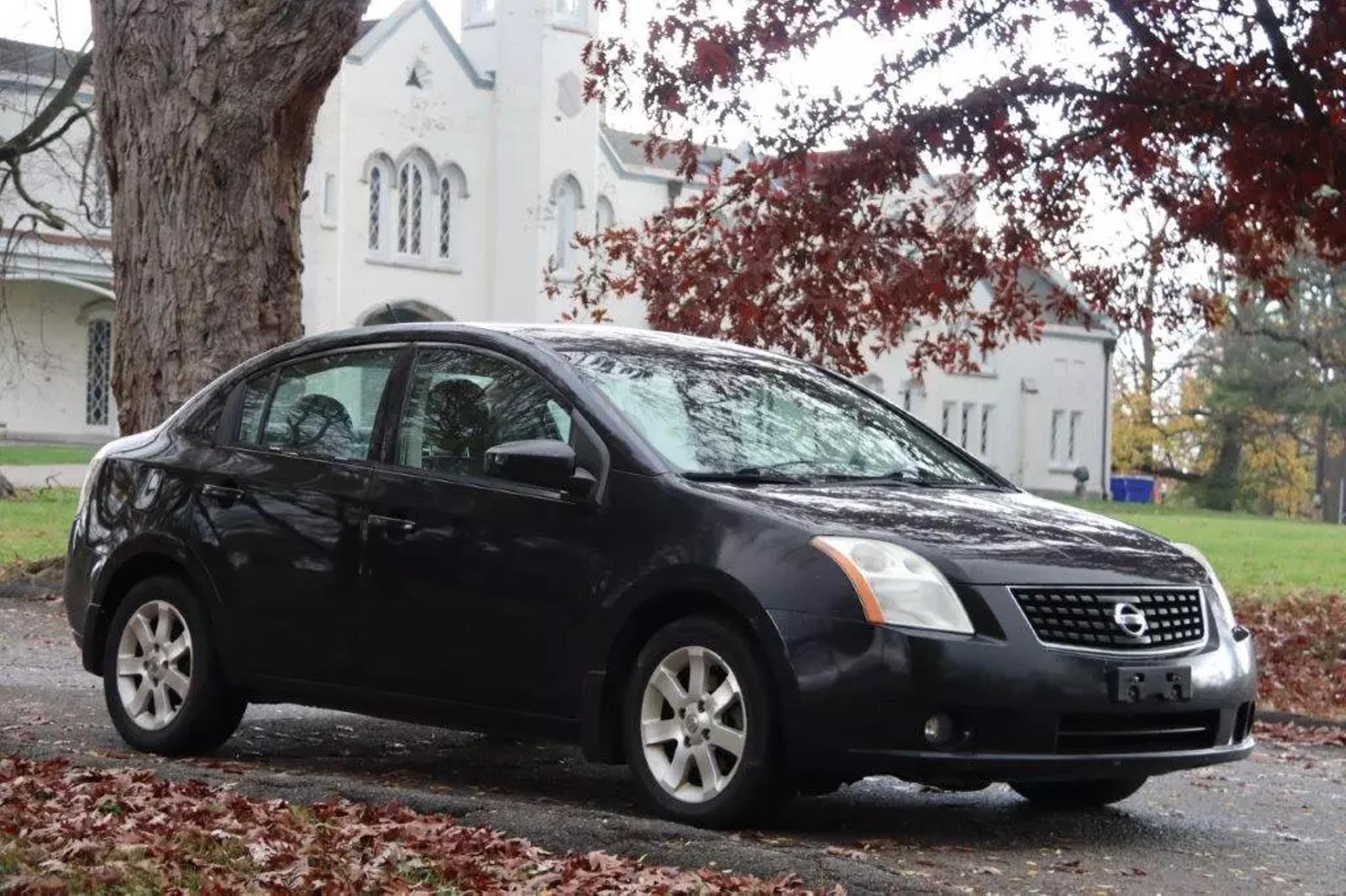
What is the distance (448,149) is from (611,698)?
147ft

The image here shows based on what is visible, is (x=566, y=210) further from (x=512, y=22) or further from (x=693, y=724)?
(x=693, y=724)

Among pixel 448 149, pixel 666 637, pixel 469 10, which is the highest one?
pixel 469 10

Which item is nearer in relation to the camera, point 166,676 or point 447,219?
point 166,676

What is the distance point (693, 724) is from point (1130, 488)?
66972 millimetres

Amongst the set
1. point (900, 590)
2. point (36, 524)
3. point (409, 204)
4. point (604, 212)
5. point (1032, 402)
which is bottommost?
point (36, 524)

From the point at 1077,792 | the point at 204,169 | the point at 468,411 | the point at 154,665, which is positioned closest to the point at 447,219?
the point at 204,169

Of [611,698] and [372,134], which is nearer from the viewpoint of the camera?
[611,698]

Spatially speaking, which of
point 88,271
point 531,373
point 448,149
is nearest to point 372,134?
point 448,149

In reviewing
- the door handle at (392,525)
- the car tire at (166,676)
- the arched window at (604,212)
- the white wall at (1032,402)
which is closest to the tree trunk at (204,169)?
the car tire at (166,676)

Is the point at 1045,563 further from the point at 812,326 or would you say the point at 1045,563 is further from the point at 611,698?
the point at 812,326

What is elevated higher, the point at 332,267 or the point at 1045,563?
the point at 332,267

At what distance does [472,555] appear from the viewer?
814 centimetres

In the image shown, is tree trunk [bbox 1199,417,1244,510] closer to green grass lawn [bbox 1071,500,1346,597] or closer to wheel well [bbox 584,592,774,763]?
green grass lawn [bbox 1071,500,1346,597]

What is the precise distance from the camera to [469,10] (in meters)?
53.6
